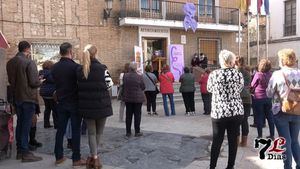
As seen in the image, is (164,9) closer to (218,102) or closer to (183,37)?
(183,37)

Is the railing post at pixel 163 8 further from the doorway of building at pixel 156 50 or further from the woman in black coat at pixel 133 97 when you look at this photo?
the woman in black coat at pixel 133 97

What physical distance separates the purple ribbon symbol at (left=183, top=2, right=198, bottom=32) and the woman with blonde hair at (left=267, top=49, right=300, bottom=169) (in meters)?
14.6

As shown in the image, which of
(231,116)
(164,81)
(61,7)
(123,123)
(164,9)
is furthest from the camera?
(164,9)

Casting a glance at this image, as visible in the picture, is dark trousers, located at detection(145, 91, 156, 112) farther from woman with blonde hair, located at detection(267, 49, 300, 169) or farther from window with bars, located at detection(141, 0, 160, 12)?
window with bars, located at detection(141, 0, 160, 12)

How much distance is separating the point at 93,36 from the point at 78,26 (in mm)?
858

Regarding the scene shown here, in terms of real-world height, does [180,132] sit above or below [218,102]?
below

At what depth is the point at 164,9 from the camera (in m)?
19.8

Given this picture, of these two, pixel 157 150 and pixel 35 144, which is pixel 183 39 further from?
pixel 35 144

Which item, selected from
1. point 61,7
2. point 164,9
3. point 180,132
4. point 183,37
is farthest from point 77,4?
point 180,132

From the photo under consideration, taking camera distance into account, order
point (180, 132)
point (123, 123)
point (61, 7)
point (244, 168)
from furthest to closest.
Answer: point (61, 7), point (123, 123), point (180, 132), point (244, 168)

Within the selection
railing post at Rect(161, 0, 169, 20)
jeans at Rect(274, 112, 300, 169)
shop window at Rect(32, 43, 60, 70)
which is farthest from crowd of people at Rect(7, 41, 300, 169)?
railing post at Rect(161, 0, 169, 20)

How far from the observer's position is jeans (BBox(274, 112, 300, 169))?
5.24 meters

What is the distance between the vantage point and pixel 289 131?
529 cm
